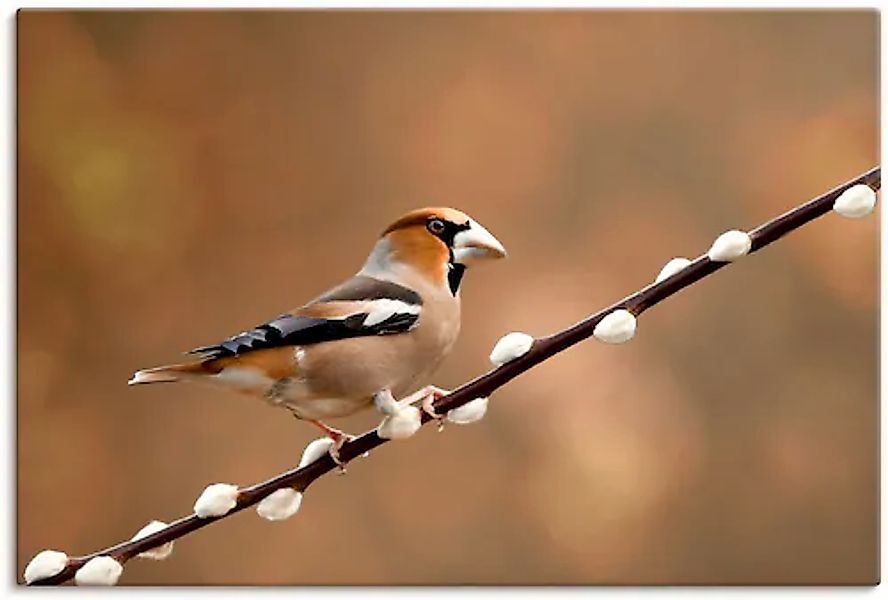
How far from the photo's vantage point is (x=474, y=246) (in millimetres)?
1693

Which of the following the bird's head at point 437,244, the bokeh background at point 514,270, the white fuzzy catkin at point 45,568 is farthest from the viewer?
→ the bokeh background at point 514,270

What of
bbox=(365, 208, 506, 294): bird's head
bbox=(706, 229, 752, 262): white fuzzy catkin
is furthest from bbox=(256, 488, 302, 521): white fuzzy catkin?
bbox=(706, 229, 752, 262): white fuzzy catkin

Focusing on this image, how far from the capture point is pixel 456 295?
5.43ft

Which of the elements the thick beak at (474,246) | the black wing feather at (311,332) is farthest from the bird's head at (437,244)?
the black wing feather at (311,332)

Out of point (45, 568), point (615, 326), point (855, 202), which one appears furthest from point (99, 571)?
point (855, 202)

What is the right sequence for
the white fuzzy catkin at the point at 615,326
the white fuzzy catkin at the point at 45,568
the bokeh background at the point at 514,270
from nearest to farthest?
the white fuzzy catkin at the point at 615,326 → the white fuzzy catkin at the point at 45,568 → the bokeh background at the point at 514,270

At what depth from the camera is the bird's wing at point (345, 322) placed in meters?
1.56

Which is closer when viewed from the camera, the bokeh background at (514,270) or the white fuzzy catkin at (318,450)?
the white fuzzy catkin at (318,450)

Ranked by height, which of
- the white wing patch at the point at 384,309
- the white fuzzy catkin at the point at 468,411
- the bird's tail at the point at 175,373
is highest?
the bird's tail at the point at 175,373

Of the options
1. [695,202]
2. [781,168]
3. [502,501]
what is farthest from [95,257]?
[781,168]

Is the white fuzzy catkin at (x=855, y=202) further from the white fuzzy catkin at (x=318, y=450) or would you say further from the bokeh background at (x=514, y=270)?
the white fuzzy catkin at (x=318, y=450)

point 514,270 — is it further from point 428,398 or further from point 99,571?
point 99,571

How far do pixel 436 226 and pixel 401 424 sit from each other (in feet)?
1.18

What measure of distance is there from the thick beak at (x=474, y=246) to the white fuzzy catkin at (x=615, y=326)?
1.14ft
